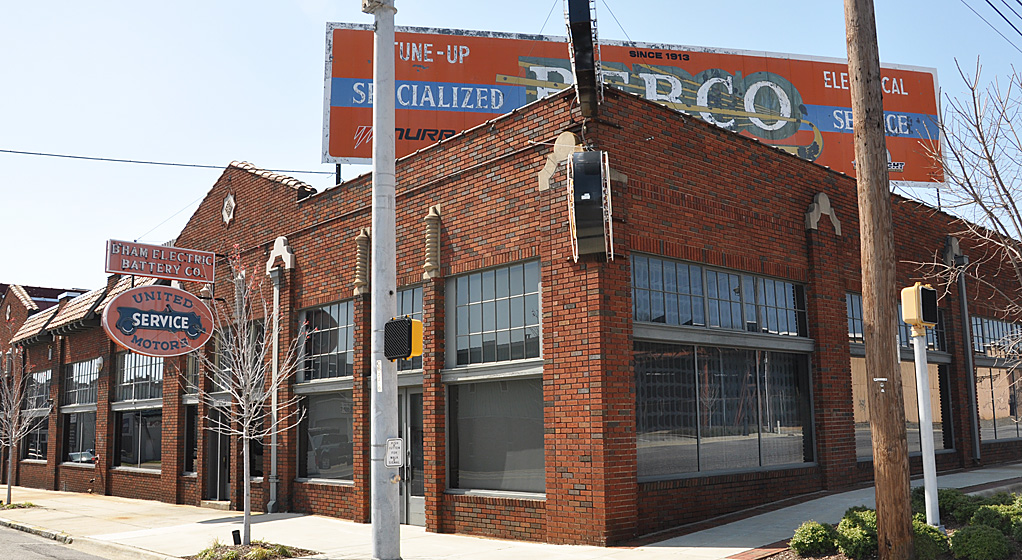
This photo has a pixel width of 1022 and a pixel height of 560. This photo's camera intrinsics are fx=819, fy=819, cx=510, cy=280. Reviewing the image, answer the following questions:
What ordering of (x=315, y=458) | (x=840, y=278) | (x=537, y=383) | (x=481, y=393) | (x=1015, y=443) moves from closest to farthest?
(x=537, y=383) → (x=481, y=393) → (x=840, y=278) → (x=315, y=458) → (x=1015, y=443)

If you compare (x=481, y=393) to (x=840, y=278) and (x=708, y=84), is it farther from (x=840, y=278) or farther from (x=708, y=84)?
(x=708, y=84)

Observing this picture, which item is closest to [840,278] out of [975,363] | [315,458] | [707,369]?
[707,369]

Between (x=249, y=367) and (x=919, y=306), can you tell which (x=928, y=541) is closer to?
(x=919, y=306)

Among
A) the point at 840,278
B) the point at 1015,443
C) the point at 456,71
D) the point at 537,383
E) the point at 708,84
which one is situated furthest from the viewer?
the point at 708,84

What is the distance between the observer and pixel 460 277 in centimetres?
1342

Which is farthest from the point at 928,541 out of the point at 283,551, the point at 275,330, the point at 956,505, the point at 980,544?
the point at 275,330

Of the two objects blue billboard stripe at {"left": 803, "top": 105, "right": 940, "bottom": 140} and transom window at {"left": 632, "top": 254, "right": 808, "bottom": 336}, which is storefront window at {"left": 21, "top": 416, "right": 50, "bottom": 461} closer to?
transom window at {"left": 632, "top": 254, "right": 808, "bottom": 336}

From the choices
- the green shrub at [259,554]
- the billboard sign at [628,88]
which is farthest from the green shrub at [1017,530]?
the billboard sign at [628,88]

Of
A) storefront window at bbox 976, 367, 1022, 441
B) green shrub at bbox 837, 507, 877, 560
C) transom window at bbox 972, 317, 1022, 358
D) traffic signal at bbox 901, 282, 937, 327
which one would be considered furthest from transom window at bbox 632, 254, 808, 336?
storefront window at bbox 976, 367, 1022, 441

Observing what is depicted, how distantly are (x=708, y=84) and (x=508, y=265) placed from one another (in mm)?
12778

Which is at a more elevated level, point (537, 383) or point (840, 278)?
point (840, 278)

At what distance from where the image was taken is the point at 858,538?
8602 millimetres

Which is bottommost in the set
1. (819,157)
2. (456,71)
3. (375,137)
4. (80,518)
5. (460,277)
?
(80,518)

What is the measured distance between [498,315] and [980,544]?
6.99 meters
